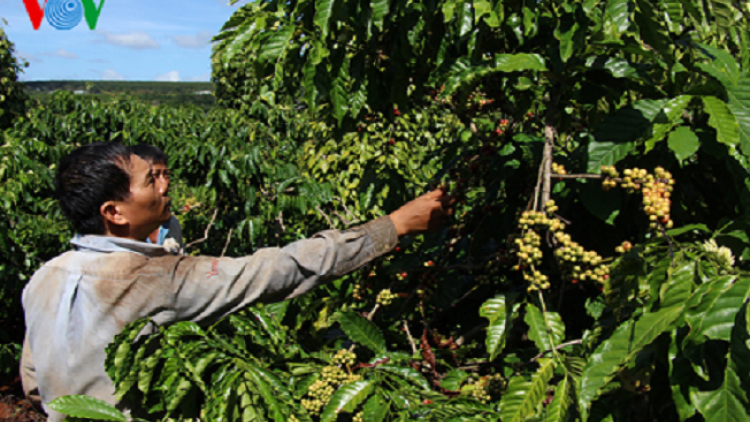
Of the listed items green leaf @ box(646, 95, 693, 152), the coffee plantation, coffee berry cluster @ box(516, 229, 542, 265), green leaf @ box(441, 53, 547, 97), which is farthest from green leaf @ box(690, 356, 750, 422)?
green leaf @ box(441, 53, 547, 97)

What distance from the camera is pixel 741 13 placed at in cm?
230

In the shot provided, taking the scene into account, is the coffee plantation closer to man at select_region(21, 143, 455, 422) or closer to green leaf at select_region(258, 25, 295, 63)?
green leaf at select_region(258, 25, 295, 63)

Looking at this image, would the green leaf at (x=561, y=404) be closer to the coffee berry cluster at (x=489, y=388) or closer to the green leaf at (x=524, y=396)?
the green leaf at (x=524, y=396)

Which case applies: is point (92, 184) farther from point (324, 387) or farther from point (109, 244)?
point (324, 387)

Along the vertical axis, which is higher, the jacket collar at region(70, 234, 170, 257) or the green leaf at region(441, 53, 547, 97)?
the green leaf at region(441, 53, 547, 97)

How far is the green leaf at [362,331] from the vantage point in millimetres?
1840

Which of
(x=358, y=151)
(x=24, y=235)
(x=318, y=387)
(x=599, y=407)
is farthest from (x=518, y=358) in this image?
(x=24, y=235)

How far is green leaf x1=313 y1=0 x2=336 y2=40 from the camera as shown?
5.04 feet

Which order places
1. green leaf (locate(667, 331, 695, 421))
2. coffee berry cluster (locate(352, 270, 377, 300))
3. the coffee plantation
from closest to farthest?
green leaf (locate(667, 331, 695, 421)), the coffee plantation, coffee berry cluster (locate(352, 270, 377, 300))

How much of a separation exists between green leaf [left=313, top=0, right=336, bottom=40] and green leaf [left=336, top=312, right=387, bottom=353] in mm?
975

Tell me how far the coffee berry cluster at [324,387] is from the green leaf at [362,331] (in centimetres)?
15

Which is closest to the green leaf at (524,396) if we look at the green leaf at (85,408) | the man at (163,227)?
the green leaf at (85,408)

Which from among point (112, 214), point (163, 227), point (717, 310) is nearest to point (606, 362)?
point (717, 310)

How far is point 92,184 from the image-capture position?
1.72 metres
